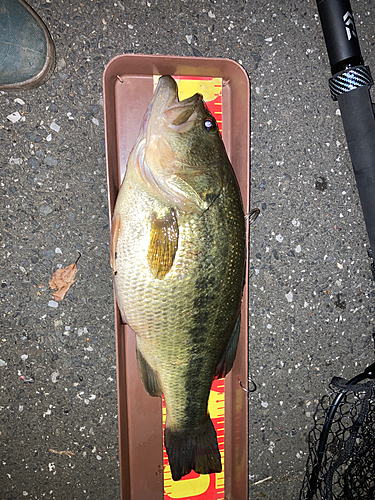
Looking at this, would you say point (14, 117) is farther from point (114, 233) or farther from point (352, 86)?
point (352, 86)

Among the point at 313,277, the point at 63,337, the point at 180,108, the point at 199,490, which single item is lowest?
the point at 199,490

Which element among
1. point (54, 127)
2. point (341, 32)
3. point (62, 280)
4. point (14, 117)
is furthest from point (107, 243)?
point (341, 32)

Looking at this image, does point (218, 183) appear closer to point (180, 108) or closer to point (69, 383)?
point (180, 108)

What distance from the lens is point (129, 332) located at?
150cm

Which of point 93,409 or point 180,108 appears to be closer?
point 180,108

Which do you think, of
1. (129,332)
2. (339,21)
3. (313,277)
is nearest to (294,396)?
(313,277)

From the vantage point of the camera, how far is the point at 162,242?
3.65ft

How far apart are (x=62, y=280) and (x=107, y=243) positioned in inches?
10.3

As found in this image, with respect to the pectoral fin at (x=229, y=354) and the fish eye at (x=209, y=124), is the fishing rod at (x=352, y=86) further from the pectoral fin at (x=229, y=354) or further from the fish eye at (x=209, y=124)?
the pectoral fin at (x=229, y=354)

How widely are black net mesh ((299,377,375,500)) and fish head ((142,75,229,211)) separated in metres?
1.17

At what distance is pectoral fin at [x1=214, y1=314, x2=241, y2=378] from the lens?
1.37m

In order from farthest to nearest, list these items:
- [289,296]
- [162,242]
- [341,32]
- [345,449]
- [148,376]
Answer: [289,296]
[345,449]
[341,32]
[148,376]
[162,242]

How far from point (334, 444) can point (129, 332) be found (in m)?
1.26

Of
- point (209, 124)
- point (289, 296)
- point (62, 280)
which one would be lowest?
point (289, 296)
